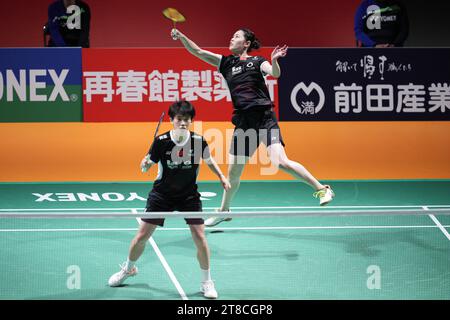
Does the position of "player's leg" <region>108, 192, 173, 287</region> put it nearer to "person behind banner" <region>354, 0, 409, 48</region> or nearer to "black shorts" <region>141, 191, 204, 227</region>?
"black shorts" <region>141, 191, 204, 227</region>

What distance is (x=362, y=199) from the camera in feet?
31.3

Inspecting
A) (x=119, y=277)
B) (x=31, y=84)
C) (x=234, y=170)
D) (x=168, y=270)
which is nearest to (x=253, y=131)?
(x=234, y=170)

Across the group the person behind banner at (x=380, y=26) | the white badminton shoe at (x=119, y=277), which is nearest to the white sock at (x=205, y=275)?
the white badminton shoe at (x=119, y=277)

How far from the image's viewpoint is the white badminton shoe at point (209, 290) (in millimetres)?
5559

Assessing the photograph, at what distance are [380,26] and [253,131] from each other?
4.19m

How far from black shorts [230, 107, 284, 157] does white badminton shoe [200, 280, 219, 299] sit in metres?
2.18

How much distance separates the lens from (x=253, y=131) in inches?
302

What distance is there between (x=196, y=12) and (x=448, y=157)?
19.1 ft

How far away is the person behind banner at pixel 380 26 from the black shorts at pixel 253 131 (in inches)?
149

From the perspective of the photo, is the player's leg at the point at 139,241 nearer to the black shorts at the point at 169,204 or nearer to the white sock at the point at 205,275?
the black shorts at the point at 169,204

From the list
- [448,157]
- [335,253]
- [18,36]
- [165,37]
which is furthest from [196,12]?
[335,253]

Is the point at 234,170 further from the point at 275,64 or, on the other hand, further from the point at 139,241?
the point at 139,241

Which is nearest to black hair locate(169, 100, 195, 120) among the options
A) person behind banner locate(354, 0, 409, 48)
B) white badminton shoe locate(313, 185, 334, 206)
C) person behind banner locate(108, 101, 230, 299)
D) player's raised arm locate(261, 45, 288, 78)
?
person behind banner locate(108, 101, 230, 299)

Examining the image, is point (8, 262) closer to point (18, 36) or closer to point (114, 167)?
point (114, 167)
